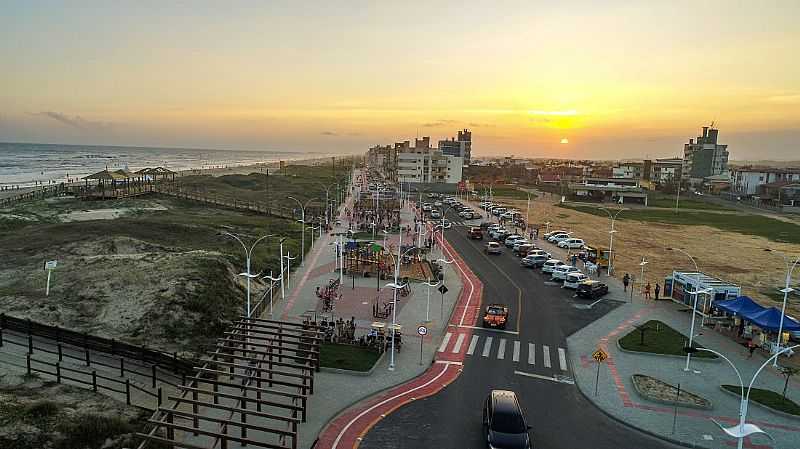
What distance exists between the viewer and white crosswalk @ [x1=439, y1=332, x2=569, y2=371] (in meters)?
23.2

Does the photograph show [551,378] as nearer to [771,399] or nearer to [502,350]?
[502,350]

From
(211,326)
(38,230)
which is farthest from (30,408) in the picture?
(38,230)

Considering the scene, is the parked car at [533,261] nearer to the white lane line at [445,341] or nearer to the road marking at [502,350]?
the road marking at [502,350]

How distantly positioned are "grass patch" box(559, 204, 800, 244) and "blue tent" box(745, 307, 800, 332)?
51.7 metres

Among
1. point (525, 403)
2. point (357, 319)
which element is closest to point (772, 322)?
point (525, 403)

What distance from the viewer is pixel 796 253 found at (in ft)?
187

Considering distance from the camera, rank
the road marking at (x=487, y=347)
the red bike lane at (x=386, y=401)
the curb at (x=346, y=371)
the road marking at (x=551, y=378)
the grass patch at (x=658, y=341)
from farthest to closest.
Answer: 1. the grass patch at (x=658, y=341)
2. the road marking at (x=487, y=347)
3. the road marking at (x=551, y=378)
4. the curb at (x=346, y=371)
5. the red bike lane at (x=386, y=401)

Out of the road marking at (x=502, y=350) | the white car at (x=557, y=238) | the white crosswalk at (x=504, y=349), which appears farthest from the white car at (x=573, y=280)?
the white car at (x=557, y=238)

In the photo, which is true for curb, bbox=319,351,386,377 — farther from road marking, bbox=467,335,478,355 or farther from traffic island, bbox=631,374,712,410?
traffic island, bbox=631,374,712,410

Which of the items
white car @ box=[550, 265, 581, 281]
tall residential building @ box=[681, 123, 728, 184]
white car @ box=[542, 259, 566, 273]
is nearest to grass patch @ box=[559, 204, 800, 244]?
white car @ box=[542, 259, 566, 273]

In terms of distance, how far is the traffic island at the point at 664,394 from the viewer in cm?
1906

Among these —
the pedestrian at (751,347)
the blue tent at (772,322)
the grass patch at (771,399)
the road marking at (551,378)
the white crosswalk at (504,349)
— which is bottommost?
the road marking at (551,378)

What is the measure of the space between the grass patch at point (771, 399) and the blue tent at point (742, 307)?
21.2 feet

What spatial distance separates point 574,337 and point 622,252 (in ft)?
98.4
